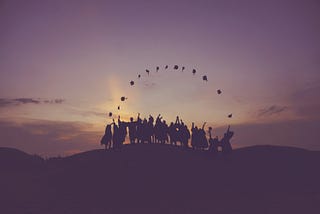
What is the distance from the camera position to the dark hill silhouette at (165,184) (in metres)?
20.4

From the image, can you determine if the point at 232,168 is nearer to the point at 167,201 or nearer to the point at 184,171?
the point at 184,171

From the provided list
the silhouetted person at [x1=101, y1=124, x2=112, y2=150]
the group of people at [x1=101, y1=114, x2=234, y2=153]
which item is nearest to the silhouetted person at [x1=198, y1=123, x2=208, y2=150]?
the group of people at [x1=101, y1=114, x2=234, y2=153]

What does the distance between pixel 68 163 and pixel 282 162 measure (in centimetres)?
1645

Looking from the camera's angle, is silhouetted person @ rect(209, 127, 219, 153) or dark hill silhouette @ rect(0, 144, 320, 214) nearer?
dark hill silhouette @ rect(0, 144, 320, 214)

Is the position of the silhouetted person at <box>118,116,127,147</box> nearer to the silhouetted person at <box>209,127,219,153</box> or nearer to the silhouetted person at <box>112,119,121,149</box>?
the silhouetted person at <box>112,119,121,149</box>

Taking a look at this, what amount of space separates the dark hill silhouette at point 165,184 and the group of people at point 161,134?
0.80 m

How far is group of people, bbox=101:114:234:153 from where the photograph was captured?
28.5 metres

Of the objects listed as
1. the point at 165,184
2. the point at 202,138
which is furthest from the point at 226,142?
the point at 165,184

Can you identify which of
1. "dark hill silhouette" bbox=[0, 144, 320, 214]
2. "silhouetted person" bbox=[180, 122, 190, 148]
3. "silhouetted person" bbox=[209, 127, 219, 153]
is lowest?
"dark hill silhouette" bbox=[0, 144, 320, 214]

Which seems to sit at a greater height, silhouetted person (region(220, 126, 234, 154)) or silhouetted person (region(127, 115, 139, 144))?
silhouetted person (region(127, 115, 139, 144))

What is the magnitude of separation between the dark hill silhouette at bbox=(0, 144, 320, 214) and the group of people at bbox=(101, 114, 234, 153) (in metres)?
0.80

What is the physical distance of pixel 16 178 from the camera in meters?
25.8

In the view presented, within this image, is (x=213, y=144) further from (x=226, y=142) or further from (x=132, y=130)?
(x=132, y=130)

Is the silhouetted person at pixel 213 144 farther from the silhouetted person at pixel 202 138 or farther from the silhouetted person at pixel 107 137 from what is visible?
the silhouetted person at pixel 107 137
